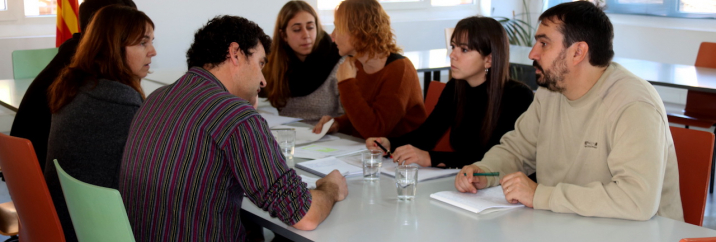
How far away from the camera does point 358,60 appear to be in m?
3.05

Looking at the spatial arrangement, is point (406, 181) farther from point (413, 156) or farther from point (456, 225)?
point (413, 156)

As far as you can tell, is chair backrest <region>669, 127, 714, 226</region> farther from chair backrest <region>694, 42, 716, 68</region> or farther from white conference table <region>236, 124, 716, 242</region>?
chair backrest <region>694, 42, 716, 68</region>

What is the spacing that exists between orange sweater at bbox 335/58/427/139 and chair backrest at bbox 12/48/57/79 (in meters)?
2.33

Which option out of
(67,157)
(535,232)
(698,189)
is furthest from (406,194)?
(67,157)

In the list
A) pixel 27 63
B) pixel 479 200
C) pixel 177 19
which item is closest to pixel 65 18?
pixel 27 63

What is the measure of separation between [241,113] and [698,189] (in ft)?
4.30

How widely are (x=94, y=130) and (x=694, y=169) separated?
1.85 m

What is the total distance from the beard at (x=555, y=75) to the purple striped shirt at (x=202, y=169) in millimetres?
760

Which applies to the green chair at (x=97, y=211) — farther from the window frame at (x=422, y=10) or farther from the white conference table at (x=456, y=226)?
the window frame at (x=422, y=10)

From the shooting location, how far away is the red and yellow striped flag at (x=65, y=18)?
15.0ft

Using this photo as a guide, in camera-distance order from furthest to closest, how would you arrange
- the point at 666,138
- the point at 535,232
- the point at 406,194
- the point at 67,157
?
the point at 67,157 < the point at 406,194 < the point at 666,138 < the point at 535,232

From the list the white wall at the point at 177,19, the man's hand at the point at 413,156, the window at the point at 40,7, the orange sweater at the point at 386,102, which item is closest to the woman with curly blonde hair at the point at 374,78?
the orange sweater at the point at 386,102

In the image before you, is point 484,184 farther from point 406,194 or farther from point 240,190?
point 240,190

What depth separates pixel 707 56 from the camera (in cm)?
437
